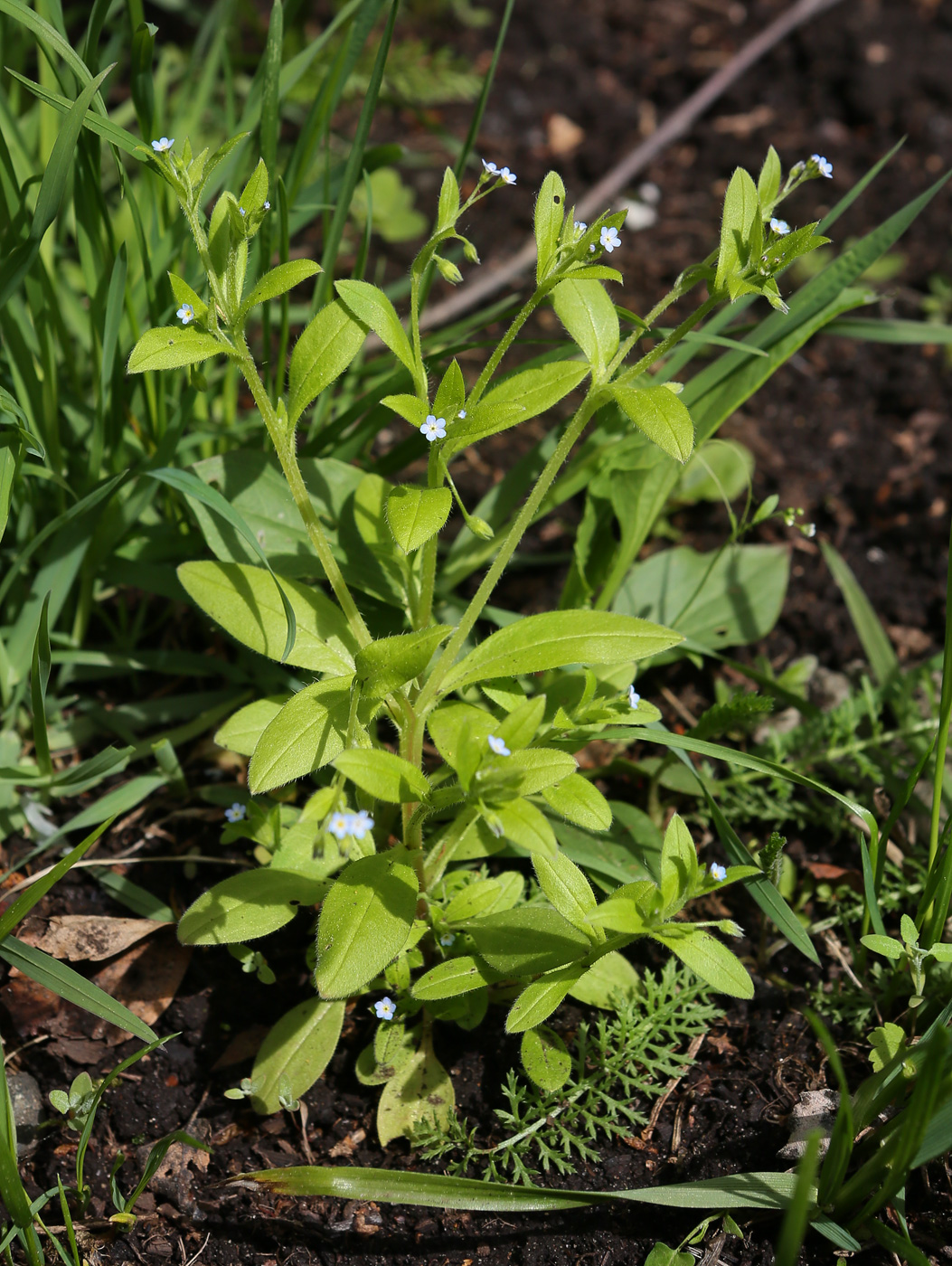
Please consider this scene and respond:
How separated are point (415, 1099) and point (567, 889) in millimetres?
561

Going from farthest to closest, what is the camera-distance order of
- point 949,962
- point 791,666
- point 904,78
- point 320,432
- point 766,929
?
point 904,78 → point 791,666 → point 320,432 → point 766,929 → point 949,962

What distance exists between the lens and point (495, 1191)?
1.86 meters

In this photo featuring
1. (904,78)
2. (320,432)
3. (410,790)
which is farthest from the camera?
(904,78)

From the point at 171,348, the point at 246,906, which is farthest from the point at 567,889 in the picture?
the point at 171,348

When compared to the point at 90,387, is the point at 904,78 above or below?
above

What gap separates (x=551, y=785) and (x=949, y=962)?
927 millimetres

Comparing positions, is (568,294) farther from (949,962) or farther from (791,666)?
(949,962)

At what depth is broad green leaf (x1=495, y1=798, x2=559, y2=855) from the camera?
5.42 feet

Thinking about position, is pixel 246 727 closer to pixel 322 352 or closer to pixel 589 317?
pixel 322 352

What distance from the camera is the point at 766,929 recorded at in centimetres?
238

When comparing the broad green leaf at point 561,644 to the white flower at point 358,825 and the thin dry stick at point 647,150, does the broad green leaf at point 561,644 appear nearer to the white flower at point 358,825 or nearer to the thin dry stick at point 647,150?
the white flower at point 358,825

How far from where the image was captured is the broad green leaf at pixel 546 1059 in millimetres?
1966

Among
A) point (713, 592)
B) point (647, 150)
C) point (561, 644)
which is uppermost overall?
point (647, 150)

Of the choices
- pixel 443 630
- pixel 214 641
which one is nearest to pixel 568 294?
pixel 443 630
